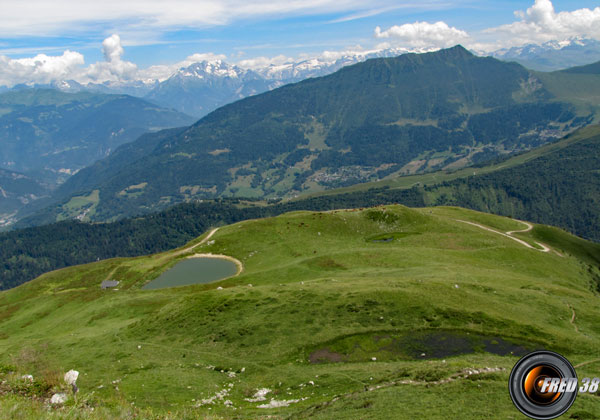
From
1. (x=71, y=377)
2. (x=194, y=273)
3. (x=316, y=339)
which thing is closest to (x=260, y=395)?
(x=316, y=339)

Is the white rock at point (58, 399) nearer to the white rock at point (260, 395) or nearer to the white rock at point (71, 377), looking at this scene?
the white rock at point (71, 377)

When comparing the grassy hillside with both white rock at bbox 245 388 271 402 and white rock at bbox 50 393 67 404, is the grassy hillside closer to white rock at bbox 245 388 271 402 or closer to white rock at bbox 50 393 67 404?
white rock at bbox 245 388 271 402

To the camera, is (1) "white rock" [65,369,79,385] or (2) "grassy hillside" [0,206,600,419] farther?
(1) "white rock" [65,369,79,385]

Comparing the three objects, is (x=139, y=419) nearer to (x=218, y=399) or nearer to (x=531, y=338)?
(x=218, y=399)

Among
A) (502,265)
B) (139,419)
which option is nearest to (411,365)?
(139,419)

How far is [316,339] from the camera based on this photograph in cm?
4625

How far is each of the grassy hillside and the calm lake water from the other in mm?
5093

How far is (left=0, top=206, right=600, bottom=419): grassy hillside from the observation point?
93.1 feet
